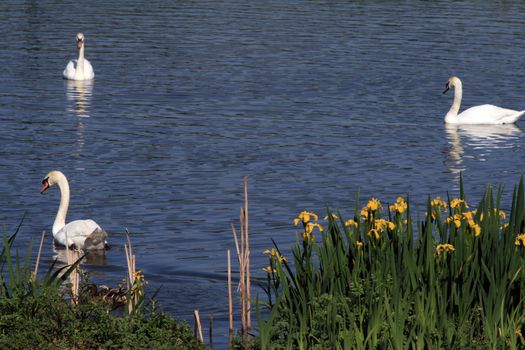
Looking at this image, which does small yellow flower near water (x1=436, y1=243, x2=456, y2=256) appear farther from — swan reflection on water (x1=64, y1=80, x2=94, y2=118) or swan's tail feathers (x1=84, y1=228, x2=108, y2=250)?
swan reflection on water (x1=64, y1=80, x2=94, y2=118)

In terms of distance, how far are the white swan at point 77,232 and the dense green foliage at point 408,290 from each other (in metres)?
5.30

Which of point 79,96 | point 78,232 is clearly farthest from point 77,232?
point 79,96

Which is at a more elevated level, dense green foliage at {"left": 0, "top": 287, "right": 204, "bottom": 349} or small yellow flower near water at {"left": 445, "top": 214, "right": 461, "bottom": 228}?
small yellow flower near water at {"left": 445, "top": 214, "right": 461, "bottom": 228}

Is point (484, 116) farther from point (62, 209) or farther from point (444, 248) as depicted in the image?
point (444, 248)

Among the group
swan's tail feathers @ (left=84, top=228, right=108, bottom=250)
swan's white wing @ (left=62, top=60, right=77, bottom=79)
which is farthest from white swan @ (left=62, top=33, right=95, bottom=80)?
swan's tail feathers @ (left=84, top=228, right=108, bottom=250)

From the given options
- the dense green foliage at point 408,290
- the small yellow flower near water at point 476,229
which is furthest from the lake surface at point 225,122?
the small yellow flower near water at point 476,229

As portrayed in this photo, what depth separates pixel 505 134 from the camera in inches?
1043

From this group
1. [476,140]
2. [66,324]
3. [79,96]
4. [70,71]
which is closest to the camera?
[66,324]

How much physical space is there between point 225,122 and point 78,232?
33.0 feet

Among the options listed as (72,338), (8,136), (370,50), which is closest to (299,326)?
(72,338)

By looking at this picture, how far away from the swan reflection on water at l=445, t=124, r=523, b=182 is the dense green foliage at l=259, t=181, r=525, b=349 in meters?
12.1

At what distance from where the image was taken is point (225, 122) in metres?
25.7

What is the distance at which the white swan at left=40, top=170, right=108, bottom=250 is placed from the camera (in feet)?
51.0

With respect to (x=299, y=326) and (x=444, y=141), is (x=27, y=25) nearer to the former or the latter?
(x=444, y=141)
